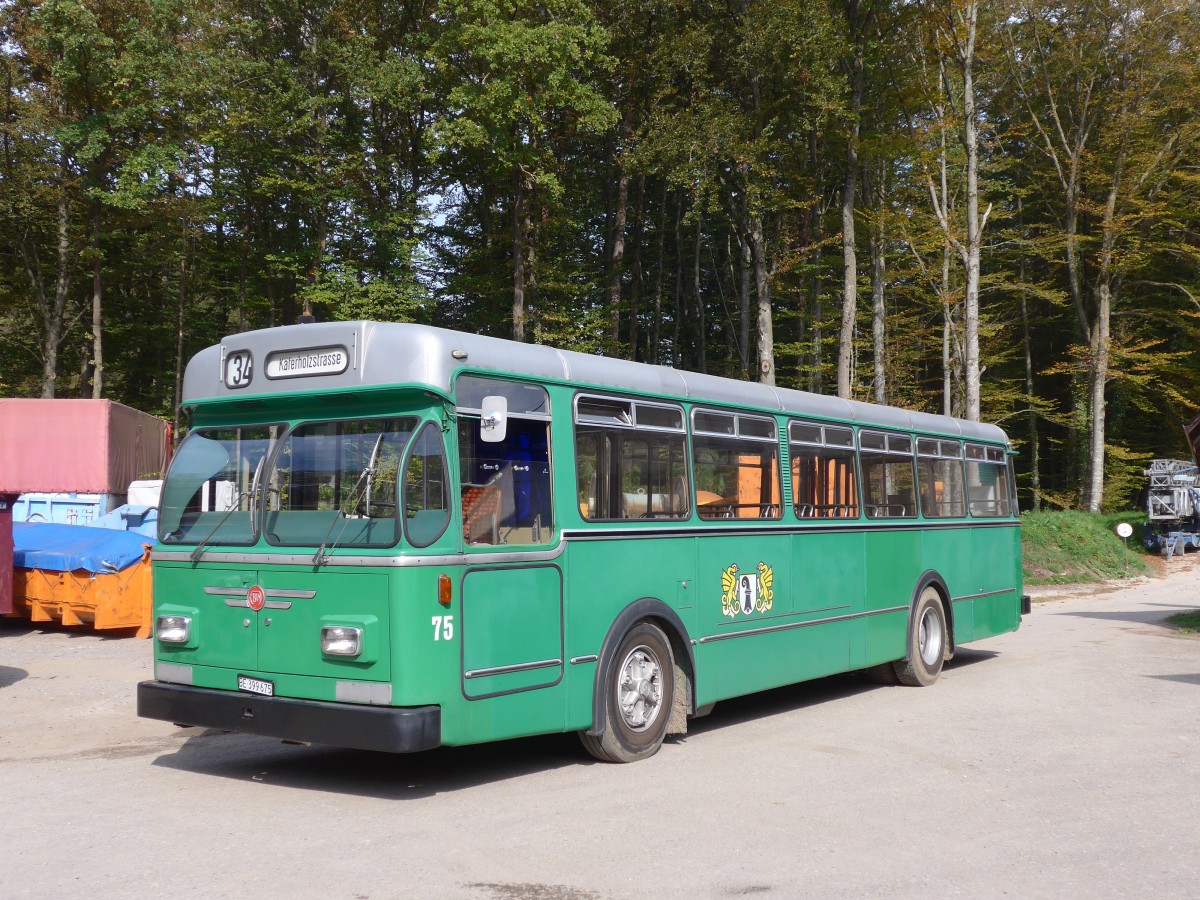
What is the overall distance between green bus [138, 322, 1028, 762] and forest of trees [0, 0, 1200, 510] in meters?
19.5

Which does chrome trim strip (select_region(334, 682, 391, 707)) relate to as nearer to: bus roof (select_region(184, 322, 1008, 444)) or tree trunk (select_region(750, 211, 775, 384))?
bus roof (select_region(184, 322, 1008, 444))

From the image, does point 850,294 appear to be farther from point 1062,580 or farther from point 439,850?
point 439,850

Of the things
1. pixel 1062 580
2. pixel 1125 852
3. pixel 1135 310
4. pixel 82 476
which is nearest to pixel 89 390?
pixel 82 476

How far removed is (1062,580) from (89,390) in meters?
27.8

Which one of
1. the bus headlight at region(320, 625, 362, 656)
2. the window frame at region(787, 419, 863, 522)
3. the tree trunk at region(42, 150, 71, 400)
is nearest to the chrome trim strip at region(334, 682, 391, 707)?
the bus headlight at region(320, 625, 362, 656)

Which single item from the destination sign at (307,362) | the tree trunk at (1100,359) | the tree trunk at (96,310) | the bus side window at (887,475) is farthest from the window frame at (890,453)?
the tree trunk at (1100,359)

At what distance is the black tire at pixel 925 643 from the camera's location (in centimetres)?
1273

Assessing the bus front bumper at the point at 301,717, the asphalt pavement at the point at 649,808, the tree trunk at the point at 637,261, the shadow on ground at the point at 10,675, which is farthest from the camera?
Result: the tree trunk at the point at 637,261

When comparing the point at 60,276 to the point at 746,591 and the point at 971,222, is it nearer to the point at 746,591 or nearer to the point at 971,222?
the point at 971,222

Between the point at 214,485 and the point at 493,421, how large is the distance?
2.15 meters

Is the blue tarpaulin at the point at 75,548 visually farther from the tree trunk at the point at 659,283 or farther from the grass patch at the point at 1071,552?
the tree trunk at the point at 659,283

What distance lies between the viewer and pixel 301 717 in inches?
274

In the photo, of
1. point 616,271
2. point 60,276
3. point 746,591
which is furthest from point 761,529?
point 60,276

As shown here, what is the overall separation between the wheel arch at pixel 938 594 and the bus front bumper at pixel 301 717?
23.8 feet
